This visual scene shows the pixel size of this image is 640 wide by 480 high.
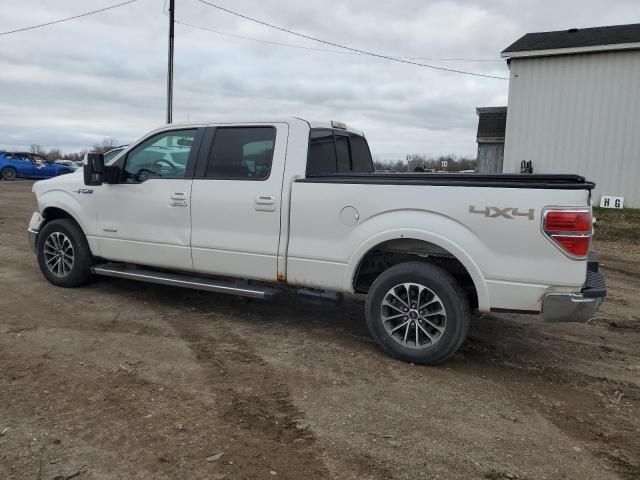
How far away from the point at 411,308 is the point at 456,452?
57.3 inches

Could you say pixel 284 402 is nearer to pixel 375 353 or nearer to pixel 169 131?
pixel 375 353

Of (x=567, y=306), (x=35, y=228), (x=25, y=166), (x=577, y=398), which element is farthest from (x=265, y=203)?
(x=25, y=166)

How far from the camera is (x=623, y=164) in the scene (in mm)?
14867

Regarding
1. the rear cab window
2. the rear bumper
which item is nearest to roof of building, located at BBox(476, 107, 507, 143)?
the rear cab window

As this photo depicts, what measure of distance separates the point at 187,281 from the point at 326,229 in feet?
5.51

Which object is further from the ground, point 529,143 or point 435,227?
point 529,143

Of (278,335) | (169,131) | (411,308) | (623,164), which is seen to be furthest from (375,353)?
(623,164)

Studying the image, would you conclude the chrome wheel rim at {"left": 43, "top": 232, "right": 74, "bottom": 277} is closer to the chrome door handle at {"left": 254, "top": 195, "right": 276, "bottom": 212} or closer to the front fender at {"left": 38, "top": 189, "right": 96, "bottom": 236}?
the front fender at {"left": 38, "top": 189, "right": 96, "bottom": 236}

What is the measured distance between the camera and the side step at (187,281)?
506cm

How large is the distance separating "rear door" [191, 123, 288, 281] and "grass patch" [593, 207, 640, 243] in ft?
31.9

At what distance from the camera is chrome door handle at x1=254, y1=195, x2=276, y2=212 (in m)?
4.90

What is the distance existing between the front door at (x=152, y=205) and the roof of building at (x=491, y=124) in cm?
1585

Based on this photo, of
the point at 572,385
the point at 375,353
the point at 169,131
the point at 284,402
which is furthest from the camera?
the point at 169,131

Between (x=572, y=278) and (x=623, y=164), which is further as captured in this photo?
(x=623, y=164)
